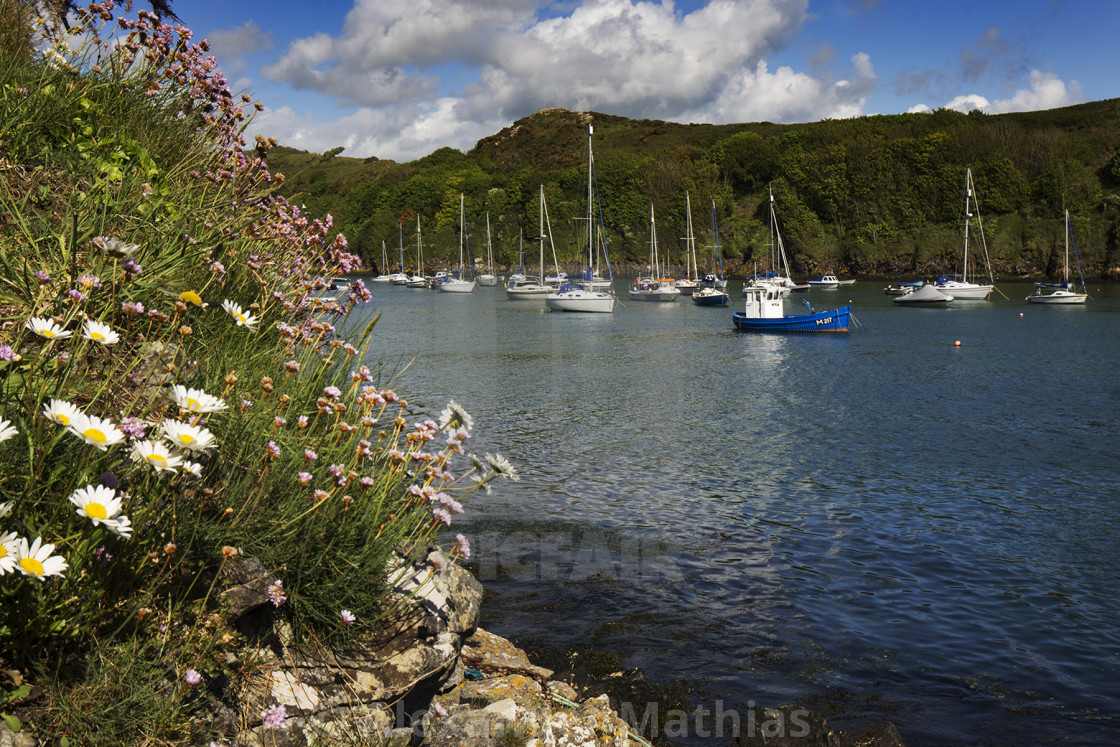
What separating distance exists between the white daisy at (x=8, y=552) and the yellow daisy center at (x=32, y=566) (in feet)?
0.09

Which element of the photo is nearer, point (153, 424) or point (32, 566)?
point (32, 566)

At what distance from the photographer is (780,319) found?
41781mm

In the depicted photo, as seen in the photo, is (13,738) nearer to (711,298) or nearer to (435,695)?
(435,695)

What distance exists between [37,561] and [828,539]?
9.46 m

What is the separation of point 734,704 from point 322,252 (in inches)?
187

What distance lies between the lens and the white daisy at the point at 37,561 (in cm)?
220

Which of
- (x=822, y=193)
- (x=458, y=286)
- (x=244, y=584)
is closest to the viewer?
(x=244, y=584)

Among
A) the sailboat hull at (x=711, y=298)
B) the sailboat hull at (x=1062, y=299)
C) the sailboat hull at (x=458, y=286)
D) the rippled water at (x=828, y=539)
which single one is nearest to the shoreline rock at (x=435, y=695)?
the rippled water at (x=828, y=539)

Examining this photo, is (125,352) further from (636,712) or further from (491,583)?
(491,583)

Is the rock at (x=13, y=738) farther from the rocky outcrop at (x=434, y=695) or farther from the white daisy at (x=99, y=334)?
the white daisy at (x=99, y=334)

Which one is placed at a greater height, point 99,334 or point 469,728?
point 99,334

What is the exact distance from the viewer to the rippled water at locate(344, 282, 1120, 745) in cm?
642

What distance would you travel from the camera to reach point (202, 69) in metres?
6.47

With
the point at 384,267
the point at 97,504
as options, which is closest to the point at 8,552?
the point at 97,504
